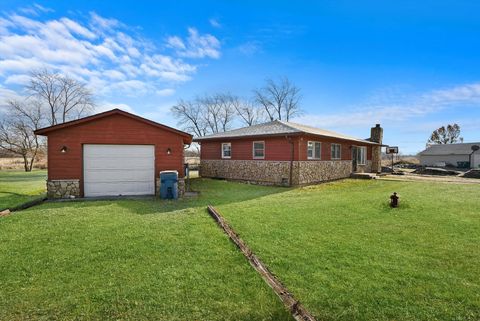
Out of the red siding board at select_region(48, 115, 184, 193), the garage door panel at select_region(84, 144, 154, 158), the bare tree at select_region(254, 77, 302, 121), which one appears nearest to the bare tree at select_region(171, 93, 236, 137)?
the bare tree at select_region(254, 77, 302, 121)

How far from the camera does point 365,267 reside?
4004 mm

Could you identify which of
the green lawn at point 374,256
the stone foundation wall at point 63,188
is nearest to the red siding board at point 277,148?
the green lawn at point 374,256

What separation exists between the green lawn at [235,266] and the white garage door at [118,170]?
3.21m

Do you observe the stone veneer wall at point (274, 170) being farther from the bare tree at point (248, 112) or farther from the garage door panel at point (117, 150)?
the bare tree at point (248, 112)

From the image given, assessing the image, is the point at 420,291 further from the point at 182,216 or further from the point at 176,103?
the point at 176,103

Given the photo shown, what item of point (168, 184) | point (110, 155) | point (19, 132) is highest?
point (19, 132)

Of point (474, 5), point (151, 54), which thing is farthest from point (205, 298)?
point (151, 54)

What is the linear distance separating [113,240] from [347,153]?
1734 centimetres

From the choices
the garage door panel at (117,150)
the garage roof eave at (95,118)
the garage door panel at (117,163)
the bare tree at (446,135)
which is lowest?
the garage door panel at (117,163)

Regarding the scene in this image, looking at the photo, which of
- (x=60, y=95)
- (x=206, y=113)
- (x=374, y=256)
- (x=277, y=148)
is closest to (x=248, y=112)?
(x=206, y=113)

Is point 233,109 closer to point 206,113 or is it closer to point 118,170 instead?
point 206,113

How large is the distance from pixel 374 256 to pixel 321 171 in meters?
12.2

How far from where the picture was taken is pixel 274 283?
3535mm

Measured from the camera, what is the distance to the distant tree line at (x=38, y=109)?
2989cm
